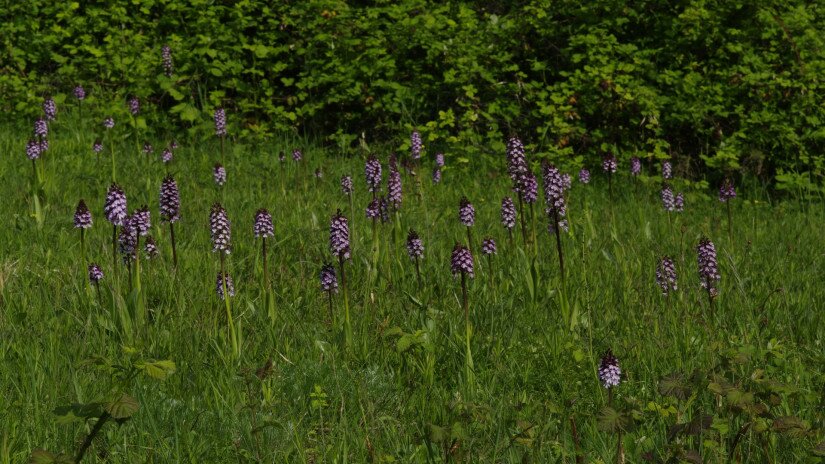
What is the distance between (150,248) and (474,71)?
5.11 metres

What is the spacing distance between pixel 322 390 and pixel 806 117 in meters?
6.44

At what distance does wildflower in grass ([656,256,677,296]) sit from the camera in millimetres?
4266

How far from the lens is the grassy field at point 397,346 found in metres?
2.76

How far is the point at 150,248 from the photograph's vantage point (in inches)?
173

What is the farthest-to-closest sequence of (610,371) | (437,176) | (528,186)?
(437,176) < (528,186) < (610,371)

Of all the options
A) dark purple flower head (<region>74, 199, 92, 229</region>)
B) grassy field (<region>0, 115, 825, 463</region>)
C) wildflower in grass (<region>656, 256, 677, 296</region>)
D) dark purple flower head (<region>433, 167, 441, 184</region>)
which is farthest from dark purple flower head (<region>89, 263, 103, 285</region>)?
dark purple flower head (<region>433, 167, 441, 184</region>)

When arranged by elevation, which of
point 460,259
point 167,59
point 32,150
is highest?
point 167,59

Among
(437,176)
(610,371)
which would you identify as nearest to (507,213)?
(610,371)

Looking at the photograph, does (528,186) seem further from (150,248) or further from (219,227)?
(150,248)

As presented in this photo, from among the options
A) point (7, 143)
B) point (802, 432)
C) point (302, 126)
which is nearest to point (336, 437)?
point (802, 432)

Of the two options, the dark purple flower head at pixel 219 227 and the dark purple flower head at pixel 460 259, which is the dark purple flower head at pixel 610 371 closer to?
the dark purple flower head at pixel 460 259

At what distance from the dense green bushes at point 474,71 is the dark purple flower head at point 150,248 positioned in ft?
13.2

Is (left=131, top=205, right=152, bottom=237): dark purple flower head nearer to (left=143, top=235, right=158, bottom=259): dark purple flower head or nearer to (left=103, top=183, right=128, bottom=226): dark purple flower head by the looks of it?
(left=103, top=183, right=128, bottom=226): dark purple flower head

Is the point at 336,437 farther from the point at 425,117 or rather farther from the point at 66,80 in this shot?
the point at 66,80
